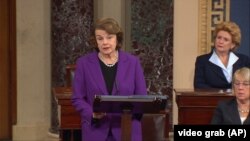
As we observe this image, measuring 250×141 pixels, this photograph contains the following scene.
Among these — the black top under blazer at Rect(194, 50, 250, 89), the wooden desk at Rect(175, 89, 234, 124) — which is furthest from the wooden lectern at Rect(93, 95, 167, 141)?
the black top under blazer at Rect(194, 50, 250, 89)

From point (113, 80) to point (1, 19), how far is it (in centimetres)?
437

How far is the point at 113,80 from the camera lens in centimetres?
388

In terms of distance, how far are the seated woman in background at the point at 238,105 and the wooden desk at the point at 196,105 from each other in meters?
0.51

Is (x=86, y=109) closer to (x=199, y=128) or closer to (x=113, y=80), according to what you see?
(x=113, y=80)

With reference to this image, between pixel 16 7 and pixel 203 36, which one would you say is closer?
pixel 203 36

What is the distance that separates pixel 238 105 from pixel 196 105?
27.5 inches

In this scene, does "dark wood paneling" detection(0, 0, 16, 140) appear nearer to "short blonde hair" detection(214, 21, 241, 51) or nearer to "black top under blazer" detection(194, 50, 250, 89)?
"black top under blazer" detection(194, 50, 250, 89)

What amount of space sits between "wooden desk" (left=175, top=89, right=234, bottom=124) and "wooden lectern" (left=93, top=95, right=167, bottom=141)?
1.24 m

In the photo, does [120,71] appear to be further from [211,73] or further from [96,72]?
[211,73]

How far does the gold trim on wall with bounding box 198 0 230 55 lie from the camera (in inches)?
266

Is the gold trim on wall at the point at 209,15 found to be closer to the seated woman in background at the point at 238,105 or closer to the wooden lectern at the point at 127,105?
the seated woman in background at the point at 238,105

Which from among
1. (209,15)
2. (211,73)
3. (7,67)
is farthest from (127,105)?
(7,67)

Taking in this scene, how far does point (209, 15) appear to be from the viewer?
6770mm

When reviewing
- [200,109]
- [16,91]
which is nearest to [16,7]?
[16,91]
